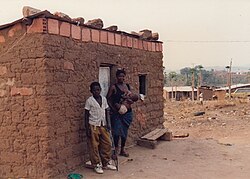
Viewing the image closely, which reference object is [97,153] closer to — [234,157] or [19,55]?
[19,55]

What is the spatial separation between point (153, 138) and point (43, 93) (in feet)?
11.8

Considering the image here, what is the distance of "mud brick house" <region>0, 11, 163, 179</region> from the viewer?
5.29 m

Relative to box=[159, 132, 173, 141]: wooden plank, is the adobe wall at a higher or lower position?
higher

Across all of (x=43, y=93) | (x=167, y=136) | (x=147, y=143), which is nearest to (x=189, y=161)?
(x=147, y=143)

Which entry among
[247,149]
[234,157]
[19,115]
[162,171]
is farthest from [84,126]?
[247,149]

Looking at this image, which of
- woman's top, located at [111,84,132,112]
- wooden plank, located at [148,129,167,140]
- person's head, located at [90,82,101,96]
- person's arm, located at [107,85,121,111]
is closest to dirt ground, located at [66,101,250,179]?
wooden plank, located at [148,129,167,140]

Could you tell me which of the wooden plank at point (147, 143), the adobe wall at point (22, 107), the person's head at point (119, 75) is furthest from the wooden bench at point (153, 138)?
the adobe wall at point (22, 107)

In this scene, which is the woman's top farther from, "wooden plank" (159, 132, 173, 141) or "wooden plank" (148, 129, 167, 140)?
"wooden plank" (159, 132, 173, 141)

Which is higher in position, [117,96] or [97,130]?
[117,96]

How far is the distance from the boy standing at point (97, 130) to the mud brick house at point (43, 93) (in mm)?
263

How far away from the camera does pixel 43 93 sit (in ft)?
17.3

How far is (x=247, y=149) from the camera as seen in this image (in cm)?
849

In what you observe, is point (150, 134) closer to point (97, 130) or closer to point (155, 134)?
point (155, 134)

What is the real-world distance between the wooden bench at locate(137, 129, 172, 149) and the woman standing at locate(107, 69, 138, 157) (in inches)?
47.3
